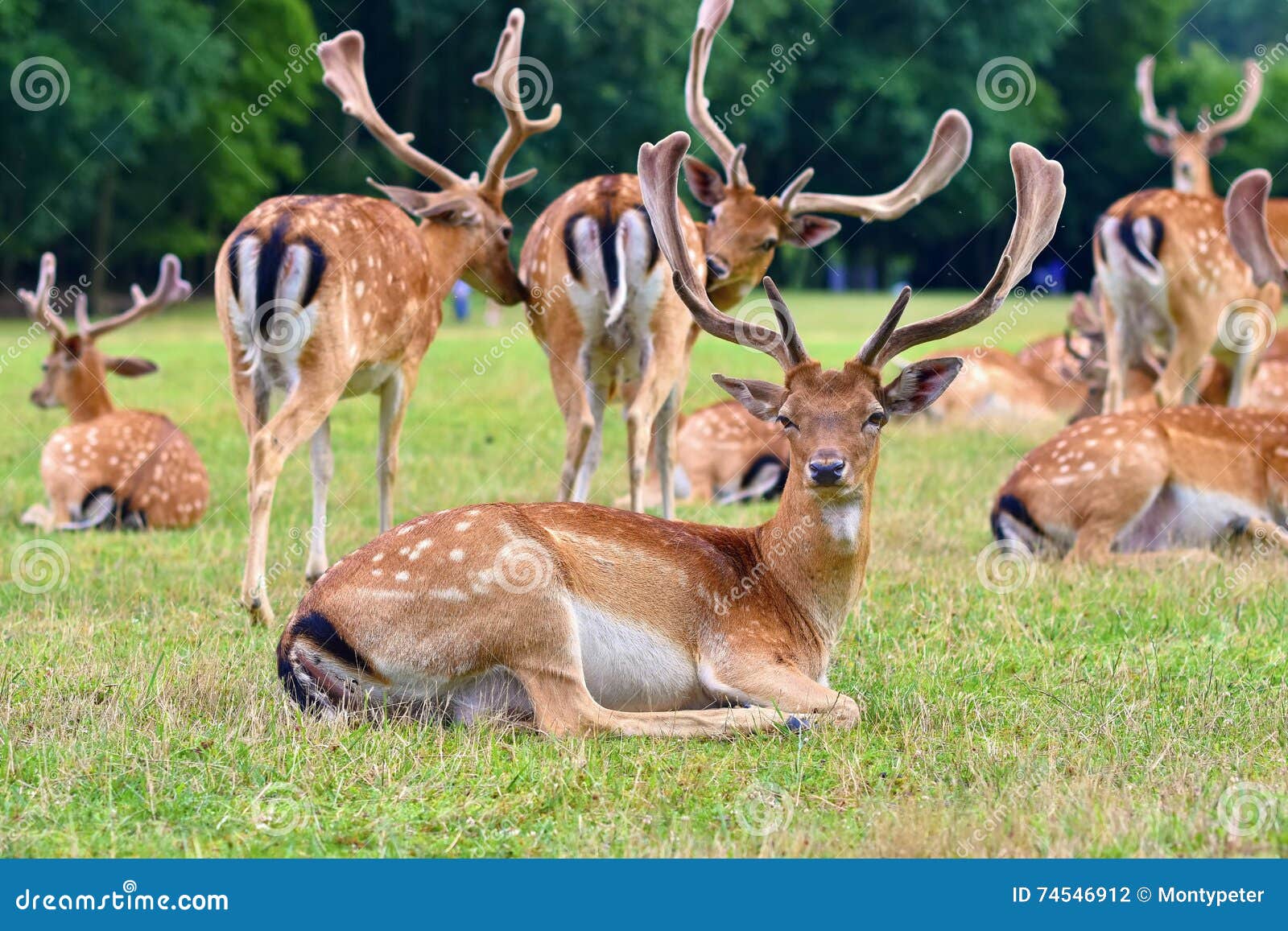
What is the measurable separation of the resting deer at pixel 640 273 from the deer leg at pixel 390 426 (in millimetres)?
767

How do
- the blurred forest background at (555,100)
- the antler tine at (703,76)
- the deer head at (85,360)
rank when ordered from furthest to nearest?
the blurred forest background at (555,100), the deer head at (85,360), the antler tine at (703,76)

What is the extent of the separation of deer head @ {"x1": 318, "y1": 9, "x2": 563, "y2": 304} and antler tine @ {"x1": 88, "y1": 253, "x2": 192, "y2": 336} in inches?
88.8

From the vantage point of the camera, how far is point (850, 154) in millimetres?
38750

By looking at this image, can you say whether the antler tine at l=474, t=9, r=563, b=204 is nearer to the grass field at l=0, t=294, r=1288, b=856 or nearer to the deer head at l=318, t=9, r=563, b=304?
the deer head at l=318, t=9, r=563, b=304

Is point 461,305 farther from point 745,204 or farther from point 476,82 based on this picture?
point 745,204

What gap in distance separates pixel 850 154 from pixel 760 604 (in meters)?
35.1

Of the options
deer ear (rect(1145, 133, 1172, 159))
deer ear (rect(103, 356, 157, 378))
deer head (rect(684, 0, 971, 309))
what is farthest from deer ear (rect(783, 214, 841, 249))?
deer ear (rect(1145, 133, 1172, 159))

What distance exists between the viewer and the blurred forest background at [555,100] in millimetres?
27984

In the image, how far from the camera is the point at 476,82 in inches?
334

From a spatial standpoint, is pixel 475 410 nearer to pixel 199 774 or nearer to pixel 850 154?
pixel 199 774

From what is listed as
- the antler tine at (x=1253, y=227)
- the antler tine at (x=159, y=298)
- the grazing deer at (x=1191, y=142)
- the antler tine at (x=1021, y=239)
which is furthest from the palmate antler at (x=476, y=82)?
the grazing deer at (x=1191, y=142)

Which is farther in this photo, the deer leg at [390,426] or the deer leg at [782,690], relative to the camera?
the deer leg at [390,426]

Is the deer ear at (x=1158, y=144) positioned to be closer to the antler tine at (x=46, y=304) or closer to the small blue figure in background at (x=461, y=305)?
the antler tine at (x=46, y=304)

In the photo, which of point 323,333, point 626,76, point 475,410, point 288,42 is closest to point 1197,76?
point 626,76
